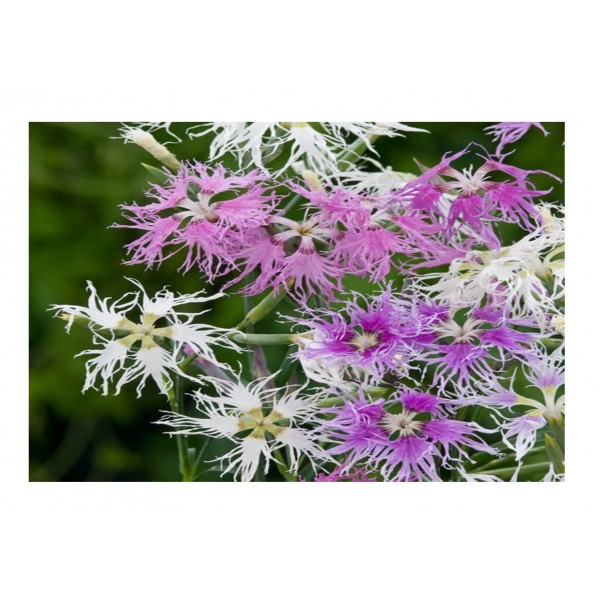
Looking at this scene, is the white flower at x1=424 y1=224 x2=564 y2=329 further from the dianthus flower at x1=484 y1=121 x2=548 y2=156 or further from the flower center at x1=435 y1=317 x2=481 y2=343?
the dianthus flower at x1=484 y1=121 x2=548 y2=156

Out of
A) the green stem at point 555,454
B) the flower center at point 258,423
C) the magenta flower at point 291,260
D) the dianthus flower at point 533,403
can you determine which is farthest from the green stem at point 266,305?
the green stem at point 555,454

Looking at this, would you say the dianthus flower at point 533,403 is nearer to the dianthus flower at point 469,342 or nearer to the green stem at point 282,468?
the dianthus flower at point 469,342

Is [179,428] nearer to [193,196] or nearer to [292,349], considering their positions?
[292,349]

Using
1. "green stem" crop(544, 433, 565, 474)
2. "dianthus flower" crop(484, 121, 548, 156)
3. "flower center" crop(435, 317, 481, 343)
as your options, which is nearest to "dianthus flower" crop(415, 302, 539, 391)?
"flower center" crop(435, 317, 481, 343)

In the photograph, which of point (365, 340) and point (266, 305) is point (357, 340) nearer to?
point (365, 340)

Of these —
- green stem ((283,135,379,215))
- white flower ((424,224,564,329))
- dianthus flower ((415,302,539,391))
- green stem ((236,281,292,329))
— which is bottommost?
dianthus flower ((415,302,539,391))
